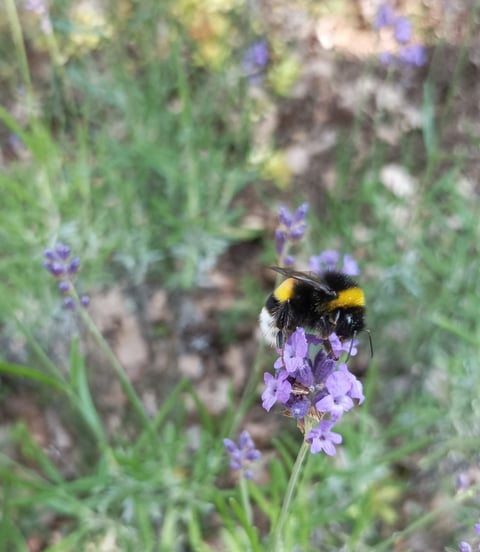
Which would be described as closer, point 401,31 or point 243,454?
point 243,454

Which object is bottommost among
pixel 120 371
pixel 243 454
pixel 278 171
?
pixel 243 454

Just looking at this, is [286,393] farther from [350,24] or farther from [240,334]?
[350,24]

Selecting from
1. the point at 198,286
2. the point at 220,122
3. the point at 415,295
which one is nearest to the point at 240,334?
the point at 198,286

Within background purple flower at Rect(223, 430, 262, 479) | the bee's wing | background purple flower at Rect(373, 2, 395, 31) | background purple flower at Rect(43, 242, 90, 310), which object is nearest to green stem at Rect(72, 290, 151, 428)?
background purple flower at Rect(43, 242, 90, 310)

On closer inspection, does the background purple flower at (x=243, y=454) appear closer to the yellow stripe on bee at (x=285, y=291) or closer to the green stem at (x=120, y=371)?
the yellow stripe on bee at (x=285, y=291)

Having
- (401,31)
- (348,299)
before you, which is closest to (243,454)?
(348,299)

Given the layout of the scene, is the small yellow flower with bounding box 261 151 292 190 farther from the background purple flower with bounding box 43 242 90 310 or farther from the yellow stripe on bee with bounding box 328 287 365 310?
the yellow stripe on bee with bounding box 328 287 365 310

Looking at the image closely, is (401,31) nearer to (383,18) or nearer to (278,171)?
→ (383,18)
